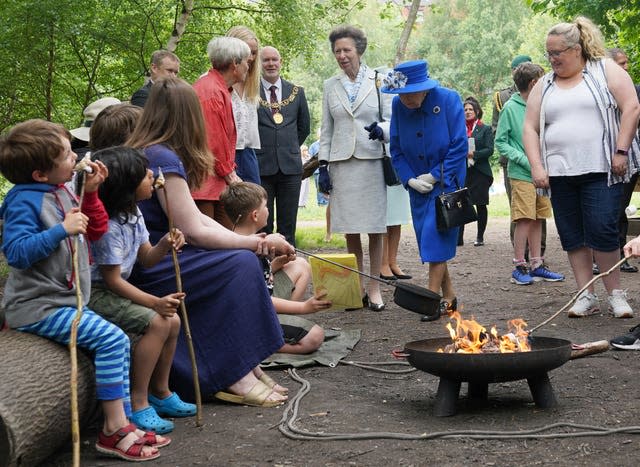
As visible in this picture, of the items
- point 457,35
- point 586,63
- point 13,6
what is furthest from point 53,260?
point 457,35

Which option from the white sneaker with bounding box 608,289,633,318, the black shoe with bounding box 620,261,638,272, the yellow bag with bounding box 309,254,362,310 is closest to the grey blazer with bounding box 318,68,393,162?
the yellow bag with bounding box 309,254,362,310

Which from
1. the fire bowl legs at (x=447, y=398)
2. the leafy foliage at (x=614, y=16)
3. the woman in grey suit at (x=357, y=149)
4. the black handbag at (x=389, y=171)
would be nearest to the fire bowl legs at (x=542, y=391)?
the fire bowl legs at (x=447, y=398)

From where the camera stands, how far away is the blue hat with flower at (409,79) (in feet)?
25.0

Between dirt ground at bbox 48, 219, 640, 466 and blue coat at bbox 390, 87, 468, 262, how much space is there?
827 mm

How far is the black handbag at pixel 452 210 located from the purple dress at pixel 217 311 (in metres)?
2.67

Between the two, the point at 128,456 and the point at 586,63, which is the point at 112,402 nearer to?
the point at 128,456

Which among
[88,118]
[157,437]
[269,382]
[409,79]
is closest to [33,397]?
[157,437]

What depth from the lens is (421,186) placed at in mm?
7793

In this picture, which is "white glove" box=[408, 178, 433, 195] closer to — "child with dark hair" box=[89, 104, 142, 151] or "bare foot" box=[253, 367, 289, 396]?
"bare foot" box=[253, 367, 289, 396]

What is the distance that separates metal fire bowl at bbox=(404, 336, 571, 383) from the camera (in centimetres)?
455

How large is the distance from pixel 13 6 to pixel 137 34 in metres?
1.78

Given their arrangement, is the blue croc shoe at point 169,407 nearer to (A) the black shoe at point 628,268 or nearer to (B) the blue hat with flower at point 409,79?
(B) the blue hat with flower at point 409,79

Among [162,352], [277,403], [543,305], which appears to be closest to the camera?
[162,352]

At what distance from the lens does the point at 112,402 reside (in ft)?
14.0
